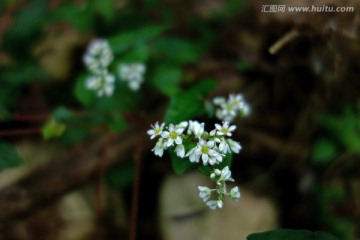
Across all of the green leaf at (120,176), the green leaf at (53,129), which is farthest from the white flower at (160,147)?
the green leaf at (120,176)

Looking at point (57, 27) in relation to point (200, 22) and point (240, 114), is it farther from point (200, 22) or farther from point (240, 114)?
point (240, 114)

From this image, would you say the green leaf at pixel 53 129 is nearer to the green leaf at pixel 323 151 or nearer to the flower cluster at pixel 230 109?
the flower cluster at pixel 230 109

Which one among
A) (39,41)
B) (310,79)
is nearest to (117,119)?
(39,41)

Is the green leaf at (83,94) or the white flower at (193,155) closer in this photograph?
the white flower at (193,155)

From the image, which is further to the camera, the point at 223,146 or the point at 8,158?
the point at 8,158

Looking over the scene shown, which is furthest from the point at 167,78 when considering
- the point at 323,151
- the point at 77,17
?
the point at 323,151

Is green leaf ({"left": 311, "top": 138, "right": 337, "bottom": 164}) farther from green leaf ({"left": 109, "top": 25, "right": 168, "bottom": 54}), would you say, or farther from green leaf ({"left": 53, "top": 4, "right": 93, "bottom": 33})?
green leaf ({"left": 53, "top": 4, "right": 93, "bottom": 33})

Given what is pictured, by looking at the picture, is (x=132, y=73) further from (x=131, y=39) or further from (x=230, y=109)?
(x=230, y=109)
